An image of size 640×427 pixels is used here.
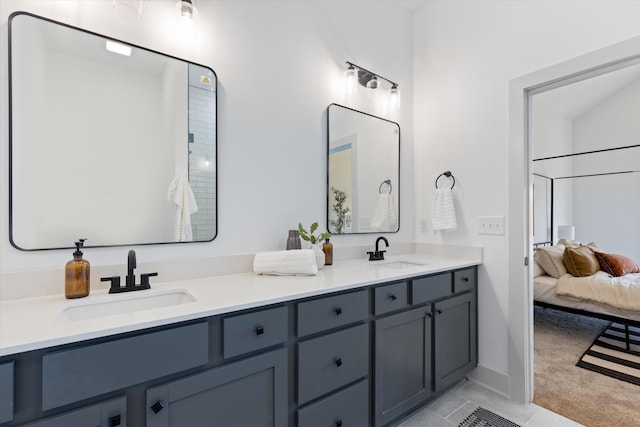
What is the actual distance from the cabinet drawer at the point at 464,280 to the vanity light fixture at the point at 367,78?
1432mm

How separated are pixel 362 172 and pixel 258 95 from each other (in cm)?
94

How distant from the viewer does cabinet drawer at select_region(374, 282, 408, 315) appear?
1.57m

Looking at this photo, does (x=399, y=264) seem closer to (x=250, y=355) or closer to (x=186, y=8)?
(x=250, y=355)

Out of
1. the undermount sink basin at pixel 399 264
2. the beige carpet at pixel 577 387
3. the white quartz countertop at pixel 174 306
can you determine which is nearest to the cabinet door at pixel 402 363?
the white quartz countertop at pixel 174 306

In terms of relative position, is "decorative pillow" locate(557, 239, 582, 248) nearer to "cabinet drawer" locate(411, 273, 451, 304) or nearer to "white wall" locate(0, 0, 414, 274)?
"cabinet drawer" locate(411, 273, 451, 304)

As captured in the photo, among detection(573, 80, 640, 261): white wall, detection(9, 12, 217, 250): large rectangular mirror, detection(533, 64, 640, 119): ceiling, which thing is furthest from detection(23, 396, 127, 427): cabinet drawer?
detection(573, 80, 640, 261): white wall

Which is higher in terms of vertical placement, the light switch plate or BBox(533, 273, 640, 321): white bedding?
the light switch plate

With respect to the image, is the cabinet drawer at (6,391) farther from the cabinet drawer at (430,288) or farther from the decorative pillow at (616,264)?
the decorative pillow at (616,264)

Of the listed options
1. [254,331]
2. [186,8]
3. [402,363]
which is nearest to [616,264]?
[402,363]

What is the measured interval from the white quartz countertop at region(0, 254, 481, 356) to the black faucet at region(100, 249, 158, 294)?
32 millimetres

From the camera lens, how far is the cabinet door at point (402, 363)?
1573 mm

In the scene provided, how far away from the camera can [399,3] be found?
104 inches

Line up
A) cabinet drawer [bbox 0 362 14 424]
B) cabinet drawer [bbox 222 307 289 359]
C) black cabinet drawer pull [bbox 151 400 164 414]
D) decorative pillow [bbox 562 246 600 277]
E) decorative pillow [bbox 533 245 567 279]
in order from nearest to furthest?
1. cabinet drawer [bbox 0 362 14 424]
2. black cabinet drawer pull [bbox 151 400 164 414]
3. cabinet drawer [bbox 222 307 289 359]
4. decorative pillow [bbox 562 246 600 277]
5. decorative pillow [bbox 533 245 567 279]

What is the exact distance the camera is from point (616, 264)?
244 cm
